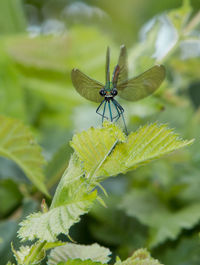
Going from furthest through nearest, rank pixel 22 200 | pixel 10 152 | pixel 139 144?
pixel 22 200 → pixel 10 152 → pixel 139 144

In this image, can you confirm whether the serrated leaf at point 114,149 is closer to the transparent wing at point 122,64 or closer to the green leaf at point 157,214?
the transparent wing at point 122,64

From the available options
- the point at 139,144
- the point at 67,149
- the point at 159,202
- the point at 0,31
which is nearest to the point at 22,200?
the point at 67,149

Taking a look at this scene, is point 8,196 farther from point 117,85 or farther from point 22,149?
point 117,85

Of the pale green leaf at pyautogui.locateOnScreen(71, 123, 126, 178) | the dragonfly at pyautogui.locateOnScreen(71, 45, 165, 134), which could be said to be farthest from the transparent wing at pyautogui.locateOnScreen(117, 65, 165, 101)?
the pale green leaf at pyautogui.locateOnScreen(71, 123, 126, 178)

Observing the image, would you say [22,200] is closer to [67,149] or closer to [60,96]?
[67,149]

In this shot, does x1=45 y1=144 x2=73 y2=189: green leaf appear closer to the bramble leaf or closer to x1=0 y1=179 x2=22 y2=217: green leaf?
x1=0 y1=179 x2=22 y2=217: green leaf

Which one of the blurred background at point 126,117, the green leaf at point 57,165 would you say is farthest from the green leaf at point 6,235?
the green leaf at point 57,165
